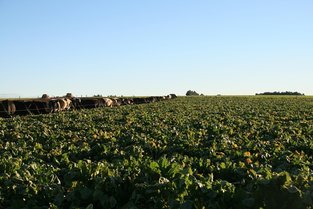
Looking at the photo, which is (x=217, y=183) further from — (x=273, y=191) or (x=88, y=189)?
(x=88, y=189)

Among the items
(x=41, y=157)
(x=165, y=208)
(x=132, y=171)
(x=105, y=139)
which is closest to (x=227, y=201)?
(x=165, y=208)

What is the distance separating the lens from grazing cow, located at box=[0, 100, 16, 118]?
26.7m

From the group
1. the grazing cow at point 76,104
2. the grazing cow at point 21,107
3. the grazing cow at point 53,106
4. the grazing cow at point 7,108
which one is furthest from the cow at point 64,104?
the grazing cow at point 7,108

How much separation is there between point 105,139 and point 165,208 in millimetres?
7374

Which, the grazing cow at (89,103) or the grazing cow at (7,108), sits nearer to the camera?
the grazing cow at (7,108)

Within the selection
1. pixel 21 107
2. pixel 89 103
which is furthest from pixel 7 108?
pixel 89 103

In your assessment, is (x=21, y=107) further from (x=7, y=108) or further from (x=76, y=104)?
(x=76, y=104)

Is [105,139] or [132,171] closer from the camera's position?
[132,171]

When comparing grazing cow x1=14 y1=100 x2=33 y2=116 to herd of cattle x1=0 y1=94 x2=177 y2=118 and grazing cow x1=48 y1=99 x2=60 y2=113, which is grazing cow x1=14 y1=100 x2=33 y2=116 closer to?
herd of cattle x1=0 y1=94 x2=177 y2=118

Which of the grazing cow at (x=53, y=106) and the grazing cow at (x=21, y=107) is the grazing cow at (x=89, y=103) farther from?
the grazing cow at (x=21, y=107)

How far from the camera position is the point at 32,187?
5820 mm

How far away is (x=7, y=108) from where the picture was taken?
27.1m

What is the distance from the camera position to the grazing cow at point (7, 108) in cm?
2669

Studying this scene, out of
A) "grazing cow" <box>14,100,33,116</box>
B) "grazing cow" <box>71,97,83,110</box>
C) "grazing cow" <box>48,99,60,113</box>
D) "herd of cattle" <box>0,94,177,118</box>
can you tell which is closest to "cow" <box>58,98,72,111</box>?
"herd of cattle" <box>0,94,177,118</box>
